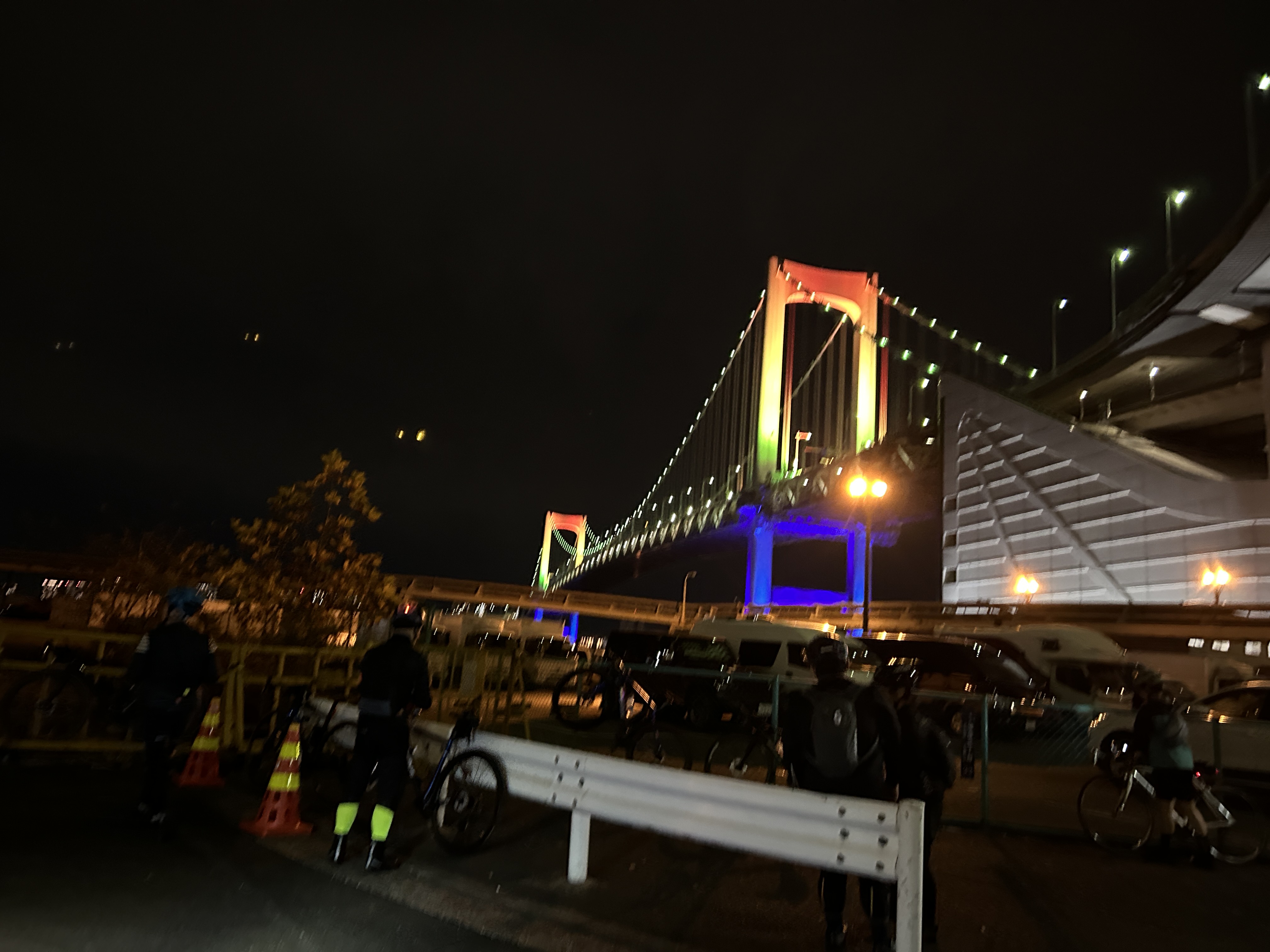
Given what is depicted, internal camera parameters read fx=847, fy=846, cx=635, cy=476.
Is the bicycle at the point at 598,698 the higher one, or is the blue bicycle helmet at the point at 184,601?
the blue bicycle helmet at the point at 184,601

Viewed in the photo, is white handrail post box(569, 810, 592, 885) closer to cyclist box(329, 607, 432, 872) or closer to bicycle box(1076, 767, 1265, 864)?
cyclist box(329, 607, 432, 872)

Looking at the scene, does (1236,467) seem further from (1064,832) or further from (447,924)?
(447,924)

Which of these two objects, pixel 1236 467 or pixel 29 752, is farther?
pixel 1236 467

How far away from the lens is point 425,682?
4.99m

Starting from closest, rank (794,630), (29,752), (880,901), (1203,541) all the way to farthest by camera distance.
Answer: (880,901) < (29,752) < (794,630) < (1203,541)

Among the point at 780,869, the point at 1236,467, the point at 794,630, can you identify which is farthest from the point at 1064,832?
the point at 1236,467

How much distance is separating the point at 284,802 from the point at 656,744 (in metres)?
3.46

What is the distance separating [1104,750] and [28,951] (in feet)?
Result: 30.2

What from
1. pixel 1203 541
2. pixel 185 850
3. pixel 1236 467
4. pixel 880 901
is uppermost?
pixel 1236 467

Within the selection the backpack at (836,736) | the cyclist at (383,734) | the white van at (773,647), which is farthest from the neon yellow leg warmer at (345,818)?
the white van at (773,647)

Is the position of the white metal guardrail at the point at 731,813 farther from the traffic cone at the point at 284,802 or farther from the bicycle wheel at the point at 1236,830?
the bicycle wheel at the point at 1236,830

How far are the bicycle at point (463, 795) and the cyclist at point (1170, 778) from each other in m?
4.59

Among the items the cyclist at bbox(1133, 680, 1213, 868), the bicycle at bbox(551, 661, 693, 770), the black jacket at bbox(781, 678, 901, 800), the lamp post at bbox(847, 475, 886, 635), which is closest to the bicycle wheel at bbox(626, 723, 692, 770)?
the bicycle at bbox(551, 661, 693, 770)

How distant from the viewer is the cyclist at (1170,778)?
5852 mm
